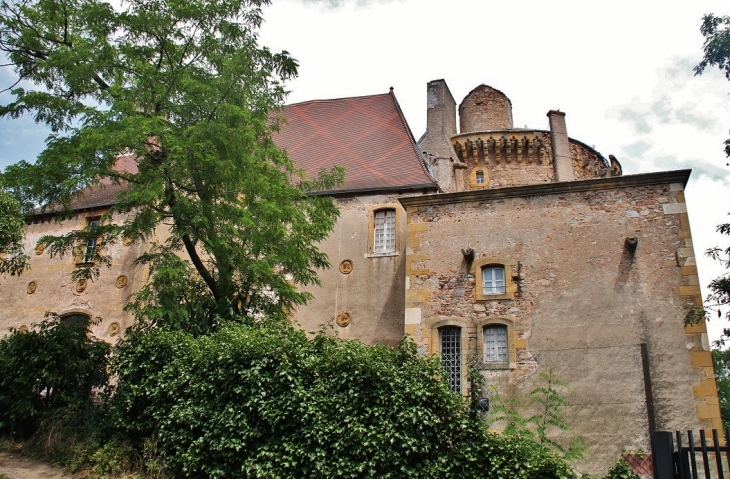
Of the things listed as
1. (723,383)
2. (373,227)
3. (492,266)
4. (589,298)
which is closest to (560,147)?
(373,227)

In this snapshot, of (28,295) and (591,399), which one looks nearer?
(591,399)

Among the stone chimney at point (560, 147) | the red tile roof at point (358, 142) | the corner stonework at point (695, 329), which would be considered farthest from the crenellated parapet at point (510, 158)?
the corner stonework at point (695, 329)

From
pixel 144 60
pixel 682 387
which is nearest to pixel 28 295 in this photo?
pixel 144 60

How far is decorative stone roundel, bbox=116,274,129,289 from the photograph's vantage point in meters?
17.4

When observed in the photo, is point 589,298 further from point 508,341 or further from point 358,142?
point 358,142

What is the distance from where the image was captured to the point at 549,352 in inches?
470

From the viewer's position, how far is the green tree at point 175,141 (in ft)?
34.4

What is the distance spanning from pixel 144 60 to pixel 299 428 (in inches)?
277

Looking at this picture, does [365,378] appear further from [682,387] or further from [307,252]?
[682,387]

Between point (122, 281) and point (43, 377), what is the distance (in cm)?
701

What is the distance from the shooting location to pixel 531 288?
12.6 m

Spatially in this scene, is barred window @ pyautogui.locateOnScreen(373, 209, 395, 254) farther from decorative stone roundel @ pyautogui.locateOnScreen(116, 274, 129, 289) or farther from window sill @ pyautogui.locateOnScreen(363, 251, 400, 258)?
decorative stone roundel @ pyautogui.locateOnScreen(116, 274, 129, 289)

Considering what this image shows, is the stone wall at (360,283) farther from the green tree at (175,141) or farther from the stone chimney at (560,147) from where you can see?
the stone chimney at (560,147)

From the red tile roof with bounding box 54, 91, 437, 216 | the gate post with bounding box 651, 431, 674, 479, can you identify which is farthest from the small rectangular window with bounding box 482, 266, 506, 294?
the gate post with bounding box 651, 431, 674, 479
